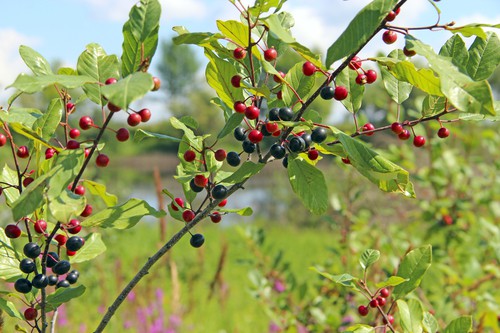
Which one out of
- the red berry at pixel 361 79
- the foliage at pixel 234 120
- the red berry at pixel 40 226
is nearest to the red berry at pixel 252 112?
the foliage at pixel 234 120

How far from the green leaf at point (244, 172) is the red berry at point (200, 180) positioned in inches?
2.4

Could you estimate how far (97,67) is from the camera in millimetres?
948

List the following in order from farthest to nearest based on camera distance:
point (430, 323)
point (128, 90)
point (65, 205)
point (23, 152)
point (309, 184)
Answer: point (430, 323), point (23, 152), point (309, 184), point (65, 205), point (128, 90)

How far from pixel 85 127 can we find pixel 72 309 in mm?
5569

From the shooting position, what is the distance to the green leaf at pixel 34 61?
1019 millimetres

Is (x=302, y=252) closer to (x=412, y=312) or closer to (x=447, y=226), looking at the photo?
(x=447, y=226)

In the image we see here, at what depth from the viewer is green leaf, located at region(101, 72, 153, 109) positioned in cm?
71

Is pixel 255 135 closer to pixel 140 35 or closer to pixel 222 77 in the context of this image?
pixel 222 77

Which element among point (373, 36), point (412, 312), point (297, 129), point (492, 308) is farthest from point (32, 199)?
point (492, 308)

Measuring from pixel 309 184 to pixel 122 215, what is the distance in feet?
1.13

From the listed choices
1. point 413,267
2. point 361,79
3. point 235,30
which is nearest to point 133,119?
point 235,30

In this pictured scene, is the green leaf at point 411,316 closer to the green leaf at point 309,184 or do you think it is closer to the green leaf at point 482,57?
the green leaf at point 309,184

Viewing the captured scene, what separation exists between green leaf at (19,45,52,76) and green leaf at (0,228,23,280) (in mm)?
352

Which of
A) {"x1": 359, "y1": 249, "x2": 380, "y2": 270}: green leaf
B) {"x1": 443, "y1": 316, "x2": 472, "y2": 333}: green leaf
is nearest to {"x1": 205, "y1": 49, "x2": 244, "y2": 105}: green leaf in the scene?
{"x1": 359, "y1": 249, "x2": 380, "y2": 270}: green leaf
